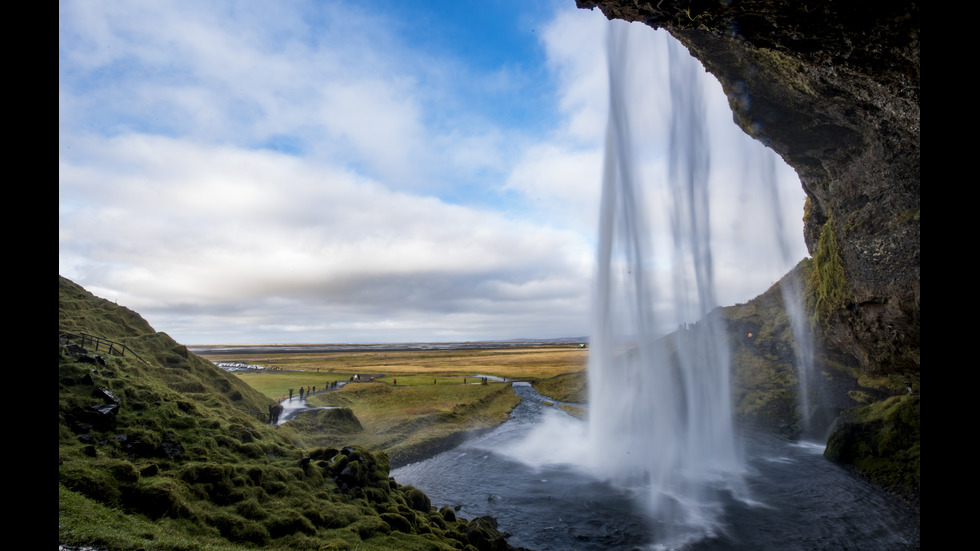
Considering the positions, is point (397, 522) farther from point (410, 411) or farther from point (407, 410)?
point (407, 410)

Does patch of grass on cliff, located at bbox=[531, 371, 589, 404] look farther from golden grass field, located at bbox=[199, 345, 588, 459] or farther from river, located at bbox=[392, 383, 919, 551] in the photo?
river, located at bbox=[392, 383, 919, 551]

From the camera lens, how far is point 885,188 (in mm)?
26453

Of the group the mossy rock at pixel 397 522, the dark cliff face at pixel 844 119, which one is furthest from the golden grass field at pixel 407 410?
the dark cliff face at pixel 844 119

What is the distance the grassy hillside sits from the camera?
13.3 metres

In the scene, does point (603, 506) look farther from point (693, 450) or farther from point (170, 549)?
point (170, 549)

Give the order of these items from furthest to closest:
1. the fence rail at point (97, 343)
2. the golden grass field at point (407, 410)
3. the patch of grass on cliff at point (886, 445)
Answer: the golden grass field at point (407, 410), the patch of grass on cliff at point (886, 445), the fence rail at point (97, 343)

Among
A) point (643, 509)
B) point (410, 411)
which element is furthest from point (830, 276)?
point (410, 411)

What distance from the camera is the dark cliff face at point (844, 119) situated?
15031 millimetres

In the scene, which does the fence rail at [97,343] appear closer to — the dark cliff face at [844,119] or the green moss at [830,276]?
the dark cliff face at [844,119]

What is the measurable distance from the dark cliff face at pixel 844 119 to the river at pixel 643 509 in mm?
10686

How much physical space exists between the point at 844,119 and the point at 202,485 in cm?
3775

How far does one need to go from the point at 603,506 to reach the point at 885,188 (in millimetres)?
26803

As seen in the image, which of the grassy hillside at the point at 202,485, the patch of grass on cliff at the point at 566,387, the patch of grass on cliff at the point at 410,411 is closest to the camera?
the grassy hillside at the point at 202,485
